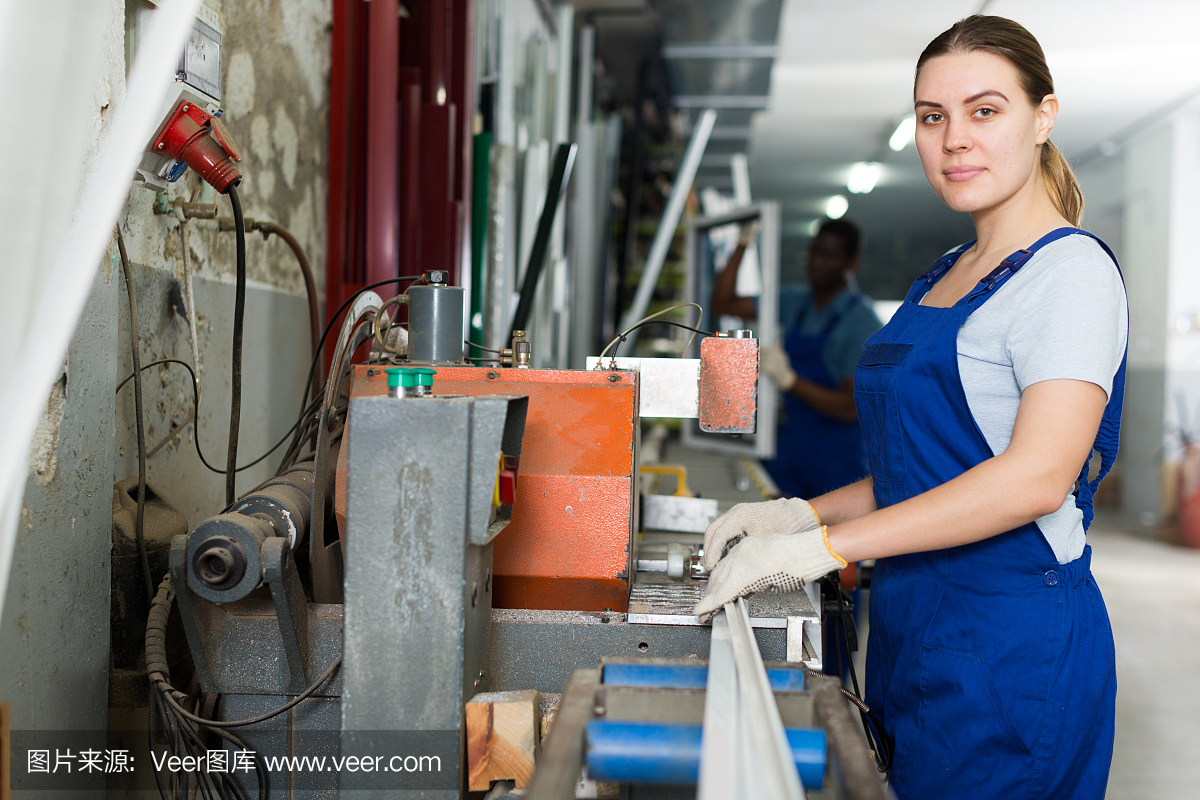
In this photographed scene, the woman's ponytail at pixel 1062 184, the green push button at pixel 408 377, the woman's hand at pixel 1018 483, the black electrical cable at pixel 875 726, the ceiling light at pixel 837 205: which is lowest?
the black electrical cable at pixel 875 726

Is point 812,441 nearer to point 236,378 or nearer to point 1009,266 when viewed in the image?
point 1009,266

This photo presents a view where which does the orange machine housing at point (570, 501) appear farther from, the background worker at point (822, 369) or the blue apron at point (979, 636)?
the background worker at point (822, 369)

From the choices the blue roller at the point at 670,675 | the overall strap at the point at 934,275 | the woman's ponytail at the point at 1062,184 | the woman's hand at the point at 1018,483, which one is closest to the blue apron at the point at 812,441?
the overall strap at the point at 934,275

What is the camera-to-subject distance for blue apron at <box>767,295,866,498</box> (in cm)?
343

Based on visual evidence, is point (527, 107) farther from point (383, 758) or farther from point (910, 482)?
point (383, 758)

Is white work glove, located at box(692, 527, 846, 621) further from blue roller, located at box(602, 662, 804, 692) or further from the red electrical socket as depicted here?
the red electrical socket

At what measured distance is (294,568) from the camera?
0.99 m

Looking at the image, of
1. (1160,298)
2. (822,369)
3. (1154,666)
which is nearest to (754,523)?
(822,369)

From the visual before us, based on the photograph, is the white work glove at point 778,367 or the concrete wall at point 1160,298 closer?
the white work glove at point 778,367

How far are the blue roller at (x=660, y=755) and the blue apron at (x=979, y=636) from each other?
47cm

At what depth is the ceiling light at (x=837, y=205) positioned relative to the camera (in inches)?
355

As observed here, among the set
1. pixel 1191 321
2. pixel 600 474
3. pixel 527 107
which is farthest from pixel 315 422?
pixel 1191 321

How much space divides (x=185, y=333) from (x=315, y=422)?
0.29m

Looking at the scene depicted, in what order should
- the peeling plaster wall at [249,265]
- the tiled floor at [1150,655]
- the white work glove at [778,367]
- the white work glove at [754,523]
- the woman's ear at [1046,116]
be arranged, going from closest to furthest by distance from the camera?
the woman's ear at [1046,116] < the white work glove at [754,523] < the peeling plaster wall at [249,265] < the tiled floor at [1150,655] < the white work glove at [778,367]
